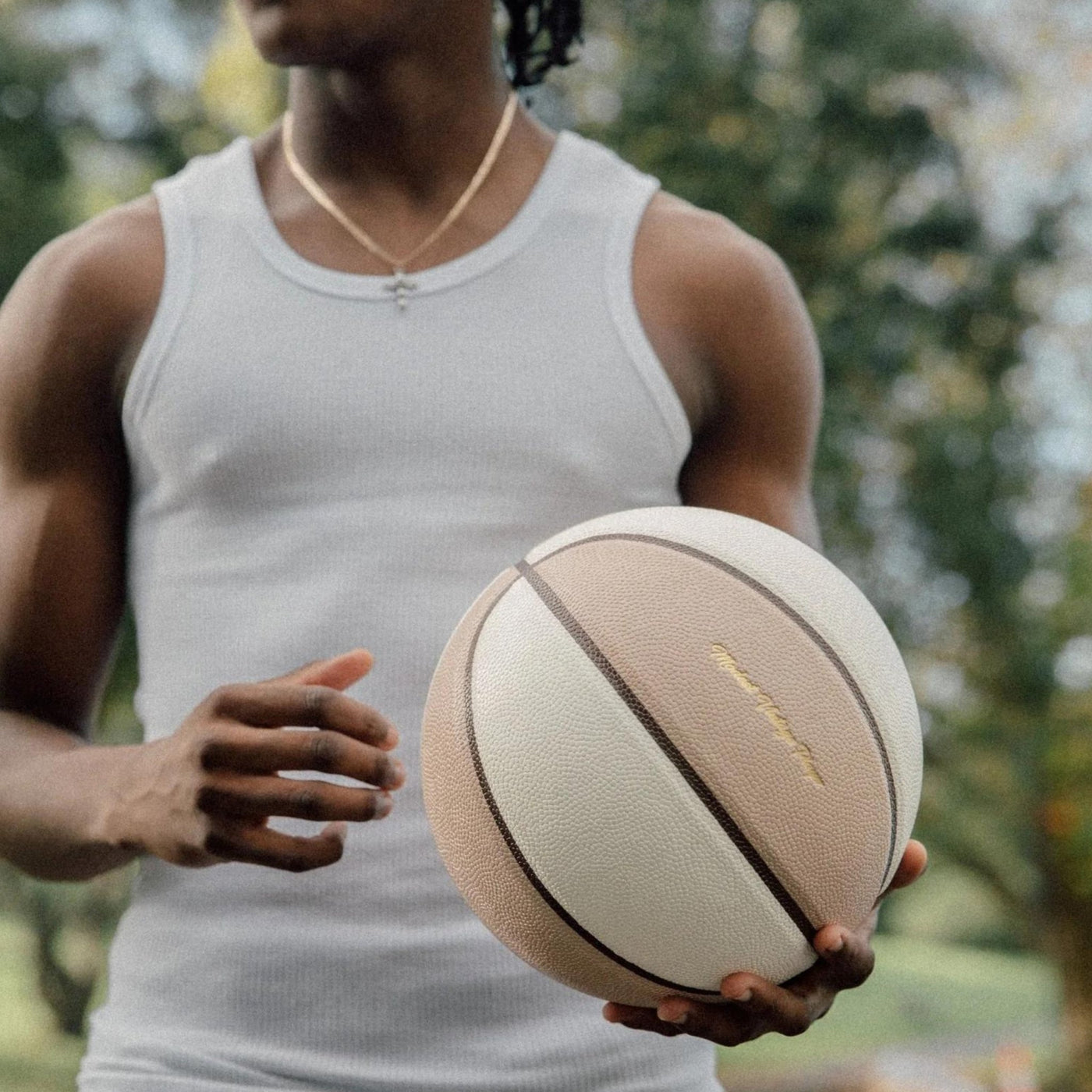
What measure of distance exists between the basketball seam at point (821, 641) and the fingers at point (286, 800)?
40 centimetres

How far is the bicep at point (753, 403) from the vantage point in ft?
7.39

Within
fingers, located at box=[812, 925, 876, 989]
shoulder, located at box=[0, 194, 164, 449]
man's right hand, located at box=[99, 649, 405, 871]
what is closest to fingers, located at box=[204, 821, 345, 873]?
man's right hand, located at box=[99, 649, 405, 871]

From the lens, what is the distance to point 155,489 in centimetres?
213

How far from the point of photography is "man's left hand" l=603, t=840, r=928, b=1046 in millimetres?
1632

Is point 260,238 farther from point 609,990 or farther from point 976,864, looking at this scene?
point 976,864

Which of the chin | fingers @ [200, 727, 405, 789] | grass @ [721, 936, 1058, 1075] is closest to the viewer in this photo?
fingers @ [200, 727, 405, 789]

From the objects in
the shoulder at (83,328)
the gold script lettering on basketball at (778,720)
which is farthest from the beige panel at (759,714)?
the shoulder at (83,328)

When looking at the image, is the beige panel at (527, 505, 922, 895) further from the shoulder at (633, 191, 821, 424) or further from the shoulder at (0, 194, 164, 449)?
the shoulder at (0, 194, 164, 449)

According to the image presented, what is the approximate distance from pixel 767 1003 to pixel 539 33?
1896 millimetres

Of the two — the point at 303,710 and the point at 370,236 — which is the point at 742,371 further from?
the point at 303,710

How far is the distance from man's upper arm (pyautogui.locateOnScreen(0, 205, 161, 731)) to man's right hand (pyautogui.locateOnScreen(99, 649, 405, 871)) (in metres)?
0.58

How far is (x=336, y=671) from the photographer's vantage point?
1.64m

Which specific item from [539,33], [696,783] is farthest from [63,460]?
[539,33]

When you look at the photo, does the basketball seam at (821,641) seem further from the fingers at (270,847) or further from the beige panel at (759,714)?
the fingers at (270,847)
